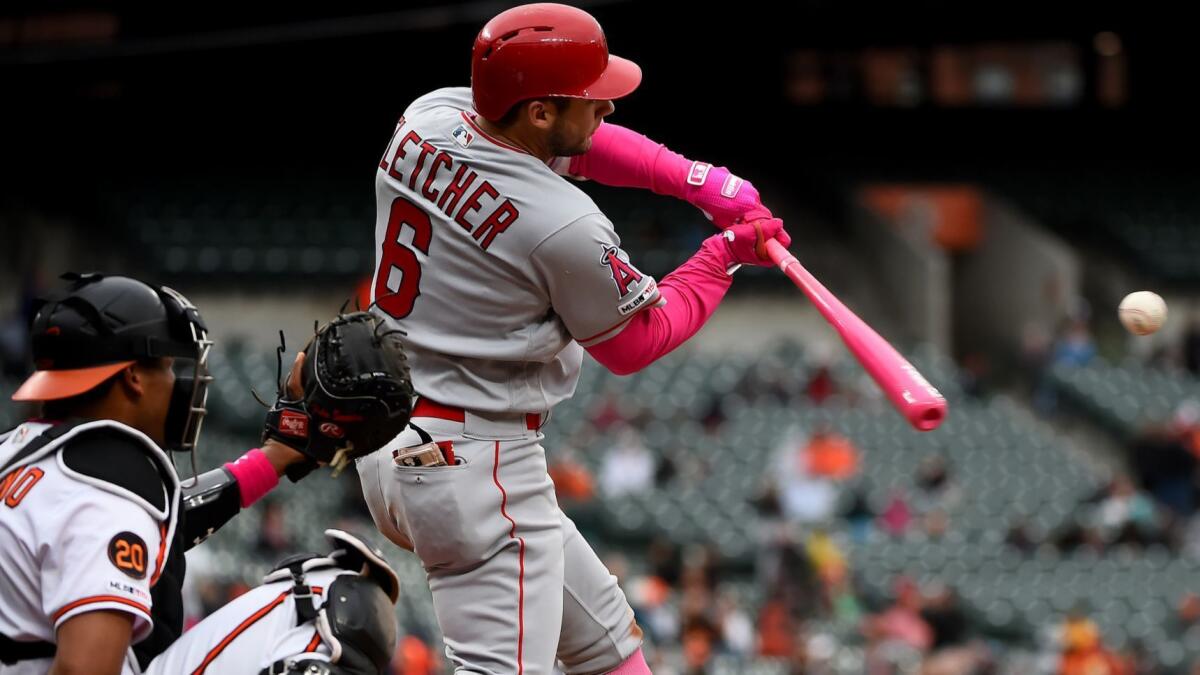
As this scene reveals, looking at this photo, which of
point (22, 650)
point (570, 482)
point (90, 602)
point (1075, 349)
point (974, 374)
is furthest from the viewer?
point (974, 374)

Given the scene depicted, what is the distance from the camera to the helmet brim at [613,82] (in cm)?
309

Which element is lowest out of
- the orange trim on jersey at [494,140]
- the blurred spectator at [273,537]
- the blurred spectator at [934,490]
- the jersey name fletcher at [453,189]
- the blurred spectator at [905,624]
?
the blurred spectator at [934,490]

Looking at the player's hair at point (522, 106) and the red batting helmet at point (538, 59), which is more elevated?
the red batting helmet at point (538, 59)

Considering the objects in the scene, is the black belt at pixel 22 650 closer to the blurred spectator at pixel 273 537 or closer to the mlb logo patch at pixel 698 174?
the mlb logo patch at pixel 698 174

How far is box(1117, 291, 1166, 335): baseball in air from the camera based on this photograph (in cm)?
375

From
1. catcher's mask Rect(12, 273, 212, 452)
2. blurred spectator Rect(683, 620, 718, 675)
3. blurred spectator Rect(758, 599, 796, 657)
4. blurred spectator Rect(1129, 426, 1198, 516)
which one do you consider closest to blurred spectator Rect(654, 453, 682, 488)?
blurred spectator Rect(758, 599, 796, 657)

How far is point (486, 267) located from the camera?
10.1 ft

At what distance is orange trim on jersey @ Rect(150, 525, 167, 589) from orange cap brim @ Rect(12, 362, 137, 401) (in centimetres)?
25

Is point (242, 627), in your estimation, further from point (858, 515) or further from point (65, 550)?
point (858, 515)

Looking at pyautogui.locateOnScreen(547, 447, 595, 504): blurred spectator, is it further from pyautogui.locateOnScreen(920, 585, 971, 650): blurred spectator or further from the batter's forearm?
the batter's forearm

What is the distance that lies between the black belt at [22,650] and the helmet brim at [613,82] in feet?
4.21

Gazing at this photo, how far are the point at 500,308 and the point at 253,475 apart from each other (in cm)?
53

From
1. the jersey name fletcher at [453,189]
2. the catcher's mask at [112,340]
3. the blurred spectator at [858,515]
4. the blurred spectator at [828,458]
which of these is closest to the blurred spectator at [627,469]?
the blurred spectator at [828,458]

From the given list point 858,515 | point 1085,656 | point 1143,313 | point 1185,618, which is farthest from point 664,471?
point 1143,313
